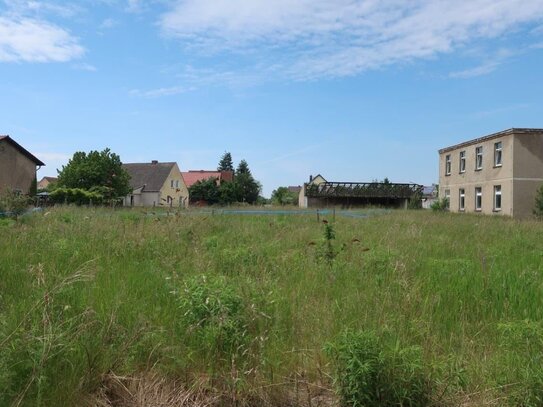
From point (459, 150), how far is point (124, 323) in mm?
39812

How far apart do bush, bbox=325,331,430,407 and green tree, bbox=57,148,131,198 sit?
4817cm

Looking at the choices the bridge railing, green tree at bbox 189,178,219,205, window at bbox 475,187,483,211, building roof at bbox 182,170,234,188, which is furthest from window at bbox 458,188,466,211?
building roof at bbox 182,170,234,188

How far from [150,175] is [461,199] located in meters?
51.3

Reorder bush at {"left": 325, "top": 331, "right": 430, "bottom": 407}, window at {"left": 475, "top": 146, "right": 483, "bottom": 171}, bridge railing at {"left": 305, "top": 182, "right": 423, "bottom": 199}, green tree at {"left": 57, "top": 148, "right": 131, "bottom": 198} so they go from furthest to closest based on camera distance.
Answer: bridge railing at {"left": 305, "top": 182, "right": 423, "bottom": 199} < green tree at {"left": 57, "top": 148, "right": 131, "bottom": 198} < window at {"left": 475, "top": 146, "right": 483, "bottom": 171} < bush at {"left": 325, "top": 331, "right": 430, "bottom": 407}

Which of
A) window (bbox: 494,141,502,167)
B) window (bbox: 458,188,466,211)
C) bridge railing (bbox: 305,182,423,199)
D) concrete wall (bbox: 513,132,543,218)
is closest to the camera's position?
concrete wall (bbox: 513,132,543,218)

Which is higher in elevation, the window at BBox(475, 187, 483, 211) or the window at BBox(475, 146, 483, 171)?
the window at BBox(475, 146, 483, 171)

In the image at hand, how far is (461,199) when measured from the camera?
38844 mm

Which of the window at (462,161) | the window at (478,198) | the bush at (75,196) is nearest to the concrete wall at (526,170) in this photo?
the window at (478,198)

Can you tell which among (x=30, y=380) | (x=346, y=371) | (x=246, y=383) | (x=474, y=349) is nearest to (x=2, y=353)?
(x=30, y=380)

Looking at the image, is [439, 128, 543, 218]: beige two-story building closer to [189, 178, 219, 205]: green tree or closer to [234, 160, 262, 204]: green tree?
[189, 178, 219, 205]: green tree

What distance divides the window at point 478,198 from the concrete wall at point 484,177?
288 mm

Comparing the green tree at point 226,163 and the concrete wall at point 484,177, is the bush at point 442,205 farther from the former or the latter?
the green tree at point 226,163

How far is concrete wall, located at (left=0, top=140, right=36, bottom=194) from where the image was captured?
3934cm

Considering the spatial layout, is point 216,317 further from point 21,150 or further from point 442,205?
A: point 21,150
